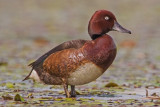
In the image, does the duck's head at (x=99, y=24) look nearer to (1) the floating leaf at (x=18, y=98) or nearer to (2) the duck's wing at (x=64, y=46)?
(2) the duck's wing at (x=64, y=46)

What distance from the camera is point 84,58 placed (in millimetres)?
7887

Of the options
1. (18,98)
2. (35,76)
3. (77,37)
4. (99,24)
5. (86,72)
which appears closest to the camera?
(18,98)

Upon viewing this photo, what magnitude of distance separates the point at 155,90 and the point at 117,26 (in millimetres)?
1493

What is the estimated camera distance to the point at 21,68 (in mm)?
12305

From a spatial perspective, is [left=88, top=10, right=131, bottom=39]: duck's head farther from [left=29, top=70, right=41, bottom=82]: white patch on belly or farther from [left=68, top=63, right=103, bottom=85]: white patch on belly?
[left=29, top=70, right=41, bottom=82]: white patch on belly

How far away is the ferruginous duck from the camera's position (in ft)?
25.9

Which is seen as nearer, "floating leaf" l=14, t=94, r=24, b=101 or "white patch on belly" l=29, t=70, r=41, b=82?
"floating leaf" l=14, t=94, r=24, b=101

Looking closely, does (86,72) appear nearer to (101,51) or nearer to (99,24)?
(101,51)

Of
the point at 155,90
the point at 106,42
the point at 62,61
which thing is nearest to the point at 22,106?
the point at 62,61

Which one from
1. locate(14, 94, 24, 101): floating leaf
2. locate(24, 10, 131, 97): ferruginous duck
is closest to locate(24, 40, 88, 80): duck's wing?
locate(24, 10, 131, 97): ferruginous duck

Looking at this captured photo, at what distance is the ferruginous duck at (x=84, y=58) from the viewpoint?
25.9ft

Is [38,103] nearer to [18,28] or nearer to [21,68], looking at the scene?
[21,68]

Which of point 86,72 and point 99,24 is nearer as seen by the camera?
point 86,72

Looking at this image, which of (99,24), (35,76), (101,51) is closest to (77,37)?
(35,76)
